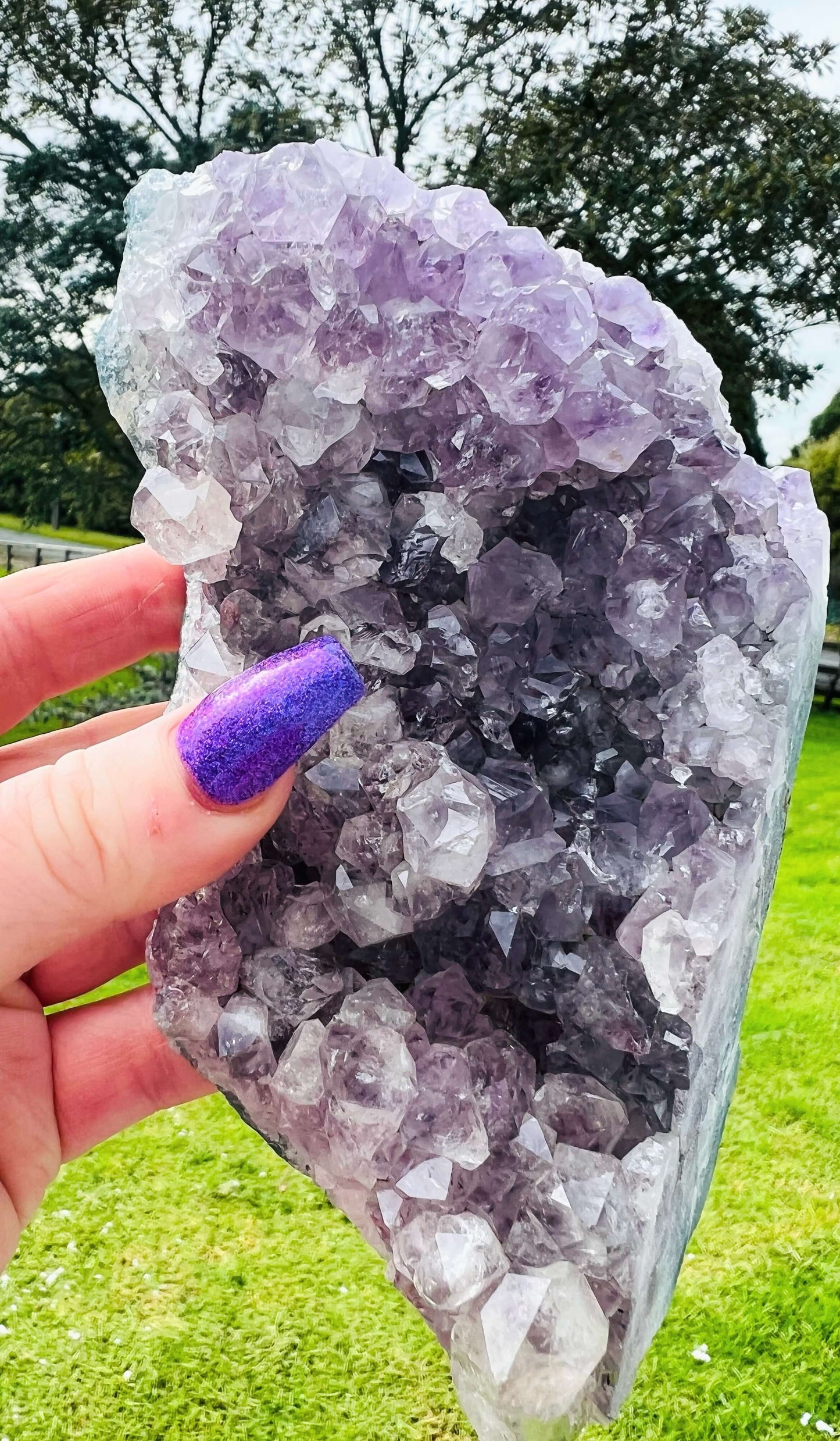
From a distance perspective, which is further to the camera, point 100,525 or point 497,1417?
point 100,525

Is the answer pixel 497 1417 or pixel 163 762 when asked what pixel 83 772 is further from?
pixel 497 1417

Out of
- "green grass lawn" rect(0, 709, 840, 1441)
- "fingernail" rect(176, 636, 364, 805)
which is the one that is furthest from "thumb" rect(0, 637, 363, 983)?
"green grass lawn" rect(0, 709, 840, 1441)

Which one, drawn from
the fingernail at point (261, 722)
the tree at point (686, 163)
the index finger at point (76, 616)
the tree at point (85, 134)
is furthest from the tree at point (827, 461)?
the fingernail at point (261, 722)

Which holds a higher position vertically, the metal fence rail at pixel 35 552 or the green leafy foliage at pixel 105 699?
the metal fence rail at pixel 35 552

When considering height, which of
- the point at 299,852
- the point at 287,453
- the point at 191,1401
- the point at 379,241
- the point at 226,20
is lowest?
the point at 191,1401

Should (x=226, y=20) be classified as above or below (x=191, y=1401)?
above

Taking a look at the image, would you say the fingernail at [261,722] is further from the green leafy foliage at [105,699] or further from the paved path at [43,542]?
the paved path at [43,542]

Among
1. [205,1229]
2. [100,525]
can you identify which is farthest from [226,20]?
[205,1229]
